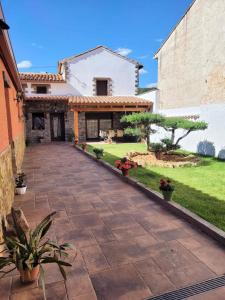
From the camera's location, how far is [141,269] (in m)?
2.58

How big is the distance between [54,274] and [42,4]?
1018cm

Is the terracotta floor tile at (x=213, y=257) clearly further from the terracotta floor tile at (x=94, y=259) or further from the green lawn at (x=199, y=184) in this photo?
the terracotta floor tile at (x=94, y=259)

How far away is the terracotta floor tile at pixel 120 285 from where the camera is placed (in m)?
2.20

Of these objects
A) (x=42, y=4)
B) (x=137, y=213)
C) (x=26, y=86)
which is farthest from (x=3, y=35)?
(x=26, y=86)

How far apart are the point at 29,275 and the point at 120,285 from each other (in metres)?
0.95

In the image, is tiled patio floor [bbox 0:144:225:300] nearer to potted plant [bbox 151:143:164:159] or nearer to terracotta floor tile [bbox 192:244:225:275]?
terracotta floor tile [bbox 192:244:225:275]

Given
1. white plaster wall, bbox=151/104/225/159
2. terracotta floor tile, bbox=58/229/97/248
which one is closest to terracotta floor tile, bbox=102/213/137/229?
terracotta floor tile, bbox=58/229/97/248

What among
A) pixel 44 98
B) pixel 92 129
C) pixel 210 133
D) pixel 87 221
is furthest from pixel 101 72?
pixel 87 221

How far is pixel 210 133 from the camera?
10.2 meters

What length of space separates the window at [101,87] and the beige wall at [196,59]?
4.77 m

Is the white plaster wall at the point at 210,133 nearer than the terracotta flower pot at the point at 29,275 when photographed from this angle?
No

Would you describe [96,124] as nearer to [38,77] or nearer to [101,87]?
[101,87]

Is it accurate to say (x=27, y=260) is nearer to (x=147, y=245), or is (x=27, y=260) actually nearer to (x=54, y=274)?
(x=54, y=274)

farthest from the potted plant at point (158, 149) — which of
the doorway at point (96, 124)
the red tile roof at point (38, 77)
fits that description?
the red tile roof at point (38, 77)
